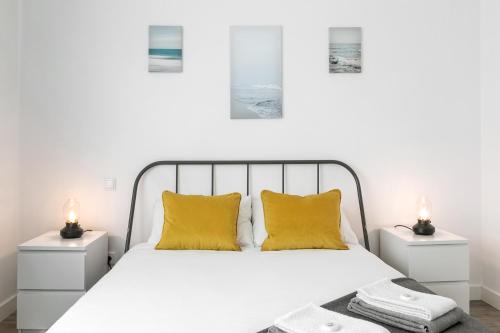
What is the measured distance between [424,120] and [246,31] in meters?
1.53

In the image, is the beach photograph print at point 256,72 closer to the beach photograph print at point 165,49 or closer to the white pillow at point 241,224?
the beach photograph print at point 165,49

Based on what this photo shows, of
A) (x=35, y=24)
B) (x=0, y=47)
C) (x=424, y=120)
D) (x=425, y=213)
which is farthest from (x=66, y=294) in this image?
(x=424, y=120)

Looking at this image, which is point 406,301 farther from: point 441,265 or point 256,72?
point 256,72

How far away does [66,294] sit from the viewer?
8.53ft

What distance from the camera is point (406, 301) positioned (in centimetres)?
152

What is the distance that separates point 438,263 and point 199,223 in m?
1.57

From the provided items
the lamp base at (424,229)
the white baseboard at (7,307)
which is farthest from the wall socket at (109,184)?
the lamp base at (424,229)

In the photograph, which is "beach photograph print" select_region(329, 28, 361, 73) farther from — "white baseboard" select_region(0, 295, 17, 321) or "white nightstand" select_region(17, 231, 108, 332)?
"white baseboard" select_region(0, 295, 17, 321)

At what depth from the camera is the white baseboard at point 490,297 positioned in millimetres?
3046

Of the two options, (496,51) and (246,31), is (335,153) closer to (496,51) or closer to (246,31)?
(246,31)

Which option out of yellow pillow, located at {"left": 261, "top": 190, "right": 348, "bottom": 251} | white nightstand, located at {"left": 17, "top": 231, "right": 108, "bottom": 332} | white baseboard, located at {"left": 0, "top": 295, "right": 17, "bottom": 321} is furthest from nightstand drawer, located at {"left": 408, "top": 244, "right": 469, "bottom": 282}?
white baseboard, located at {"left": 0, "top": 295, "right": 17, "bottom": 321}

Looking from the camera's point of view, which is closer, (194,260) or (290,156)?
(194,260)

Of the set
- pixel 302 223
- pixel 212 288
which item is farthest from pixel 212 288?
pixel 302 223

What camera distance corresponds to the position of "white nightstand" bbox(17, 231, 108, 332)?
2576mm
